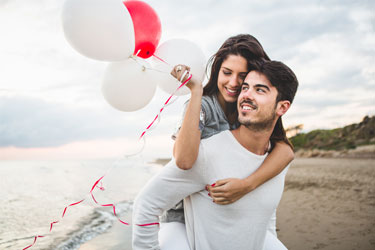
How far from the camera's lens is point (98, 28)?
209 centimetres

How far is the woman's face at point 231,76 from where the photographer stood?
7.50ft

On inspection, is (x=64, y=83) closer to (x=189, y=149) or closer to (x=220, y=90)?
(x=220, y=90)

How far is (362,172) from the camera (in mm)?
9953

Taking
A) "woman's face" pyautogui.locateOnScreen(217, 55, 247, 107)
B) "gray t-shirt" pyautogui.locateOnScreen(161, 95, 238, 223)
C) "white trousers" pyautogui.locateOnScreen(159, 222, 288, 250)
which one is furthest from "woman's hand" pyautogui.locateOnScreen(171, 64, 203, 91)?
"white trousers" pyautogui.locateOnScreen(159, 222, 288, 250)

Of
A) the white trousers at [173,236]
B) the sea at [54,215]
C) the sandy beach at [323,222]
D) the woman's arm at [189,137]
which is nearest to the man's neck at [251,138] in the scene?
the woman's arm at [189,137]

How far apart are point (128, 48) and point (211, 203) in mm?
1373

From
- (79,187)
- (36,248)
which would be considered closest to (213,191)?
(36,248)

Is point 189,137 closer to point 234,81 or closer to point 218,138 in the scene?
point 218,138

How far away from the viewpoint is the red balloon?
96.5 inches

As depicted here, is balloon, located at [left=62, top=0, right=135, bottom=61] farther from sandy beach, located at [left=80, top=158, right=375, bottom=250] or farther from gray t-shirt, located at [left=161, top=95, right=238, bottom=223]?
sandy beach, located at [left=80, top=158, right=375, bottom=250]

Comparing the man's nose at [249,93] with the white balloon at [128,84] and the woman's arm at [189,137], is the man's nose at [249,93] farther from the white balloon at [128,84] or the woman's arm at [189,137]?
the white balloon at [128,84]

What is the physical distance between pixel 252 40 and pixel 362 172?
9.79m

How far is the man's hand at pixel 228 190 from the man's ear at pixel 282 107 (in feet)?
2.11

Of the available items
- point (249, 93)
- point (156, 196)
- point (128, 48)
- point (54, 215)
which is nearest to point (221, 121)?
point (249, 93)
